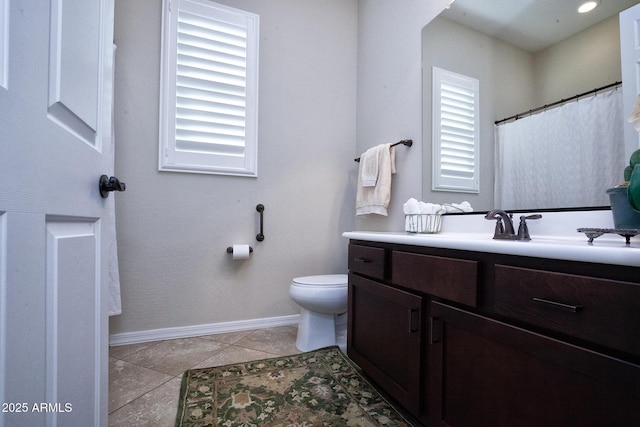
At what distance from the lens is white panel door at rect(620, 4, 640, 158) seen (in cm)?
96

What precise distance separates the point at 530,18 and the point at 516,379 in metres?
→ 1.43

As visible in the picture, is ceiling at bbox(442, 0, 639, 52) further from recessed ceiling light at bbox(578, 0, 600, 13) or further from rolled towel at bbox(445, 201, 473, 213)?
rolled towel at bbox(445, 201, 473, 213)

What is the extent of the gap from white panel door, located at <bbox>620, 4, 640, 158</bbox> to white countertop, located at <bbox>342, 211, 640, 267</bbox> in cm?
29

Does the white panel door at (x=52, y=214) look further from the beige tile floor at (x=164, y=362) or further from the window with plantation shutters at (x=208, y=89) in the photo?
the window with plantation shutters at (x=208, y=89)

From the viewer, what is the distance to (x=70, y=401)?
609 mm

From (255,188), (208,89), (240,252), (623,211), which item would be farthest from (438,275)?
(208,89)

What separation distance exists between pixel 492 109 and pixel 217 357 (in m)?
1.97

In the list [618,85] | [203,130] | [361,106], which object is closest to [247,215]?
[203,130]

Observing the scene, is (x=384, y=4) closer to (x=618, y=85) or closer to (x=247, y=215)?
(x=618, y=85)

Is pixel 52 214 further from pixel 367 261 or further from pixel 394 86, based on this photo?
pixel 394 86

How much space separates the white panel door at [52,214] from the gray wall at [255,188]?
1258mm

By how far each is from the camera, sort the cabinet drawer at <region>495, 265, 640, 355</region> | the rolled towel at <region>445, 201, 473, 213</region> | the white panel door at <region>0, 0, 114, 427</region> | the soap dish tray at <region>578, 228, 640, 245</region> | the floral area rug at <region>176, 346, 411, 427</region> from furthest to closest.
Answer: the rolled towel at <region>445, 201, 473, 213</region>
the floral area rug at <region>176, 346, 411, 427</region>
the soap dish tray at <region>578, 228, 640, 245</region>
the cabinet drawer at <region>495, 265, 640, 355</region>
the white panel door at <region>0, 0, 114, 427</region>

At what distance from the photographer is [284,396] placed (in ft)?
4.32

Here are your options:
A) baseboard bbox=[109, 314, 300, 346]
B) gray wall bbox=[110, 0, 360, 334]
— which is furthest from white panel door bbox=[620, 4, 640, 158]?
baseboard bbox=[109, 314, 300, 346]
